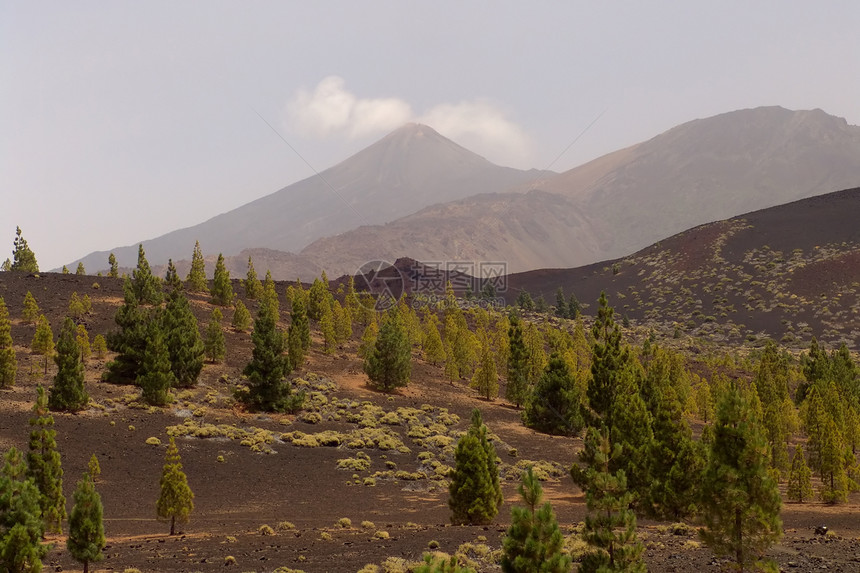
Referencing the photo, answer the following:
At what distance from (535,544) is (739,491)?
8.06 m

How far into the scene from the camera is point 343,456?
153ft

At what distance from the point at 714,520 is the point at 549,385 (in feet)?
124

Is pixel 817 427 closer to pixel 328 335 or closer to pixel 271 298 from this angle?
pixel 328 335

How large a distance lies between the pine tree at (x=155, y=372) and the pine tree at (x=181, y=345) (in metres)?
3.83

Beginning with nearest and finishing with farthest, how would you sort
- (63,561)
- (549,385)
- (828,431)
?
(63,561) → (828,431) → (549,385)

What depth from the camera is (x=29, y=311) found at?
65.2 meters

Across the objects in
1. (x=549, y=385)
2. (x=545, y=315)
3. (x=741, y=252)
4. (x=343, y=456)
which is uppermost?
(x=741, y=252)

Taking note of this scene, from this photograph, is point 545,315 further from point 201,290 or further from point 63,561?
point 63,561

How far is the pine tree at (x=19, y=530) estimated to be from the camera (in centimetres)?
1673

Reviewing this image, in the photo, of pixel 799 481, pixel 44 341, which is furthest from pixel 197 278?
pixel 799 481

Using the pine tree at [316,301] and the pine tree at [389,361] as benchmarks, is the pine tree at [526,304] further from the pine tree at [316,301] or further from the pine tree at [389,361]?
the pine tree at [389,361]

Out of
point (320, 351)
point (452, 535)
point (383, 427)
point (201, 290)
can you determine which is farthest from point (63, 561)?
point (201, 290)

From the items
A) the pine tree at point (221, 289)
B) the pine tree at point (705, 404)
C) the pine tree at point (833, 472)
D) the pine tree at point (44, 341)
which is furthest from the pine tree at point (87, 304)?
the pine tree at point (705, 404)

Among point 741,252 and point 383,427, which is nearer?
point 383,427
